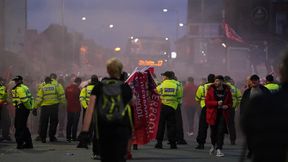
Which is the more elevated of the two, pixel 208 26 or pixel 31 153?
pixel 208 26

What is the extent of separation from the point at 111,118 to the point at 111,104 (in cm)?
15

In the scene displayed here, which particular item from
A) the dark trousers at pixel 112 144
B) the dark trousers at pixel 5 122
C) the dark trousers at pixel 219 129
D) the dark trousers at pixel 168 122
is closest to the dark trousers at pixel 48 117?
the dark trousers at pixel 5 122

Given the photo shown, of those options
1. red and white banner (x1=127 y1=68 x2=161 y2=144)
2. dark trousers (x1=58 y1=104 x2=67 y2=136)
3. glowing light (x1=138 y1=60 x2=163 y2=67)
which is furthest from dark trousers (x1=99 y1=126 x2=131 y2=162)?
glowing light (x1=138 y1=60 x2=163 y2=67)

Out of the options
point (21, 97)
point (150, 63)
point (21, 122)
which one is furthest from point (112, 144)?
point (150, 63)

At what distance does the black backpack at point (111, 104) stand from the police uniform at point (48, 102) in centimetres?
877

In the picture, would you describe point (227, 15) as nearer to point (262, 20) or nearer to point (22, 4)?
point (262, 20)

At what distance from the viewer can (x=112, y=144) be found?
21.1 ft

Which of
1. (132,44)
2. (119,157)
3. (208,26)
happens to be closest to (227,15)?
(132,44)

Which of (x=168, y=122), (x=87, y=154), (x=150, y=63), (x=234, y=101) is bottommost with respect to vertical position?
(x=87, y=154)

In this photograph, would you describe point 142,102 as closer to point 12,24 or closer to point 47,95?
point 47,95

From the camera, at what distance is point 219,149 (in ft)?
40.0

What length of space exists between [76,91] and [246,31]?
23.8 metres

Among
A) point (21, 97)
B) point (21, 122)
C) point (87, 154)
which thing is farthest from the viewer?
point (21, 122)

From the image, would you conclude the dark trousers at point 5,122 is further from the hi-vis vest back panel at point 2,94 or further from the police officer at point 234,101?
the police officer at point 234,101
